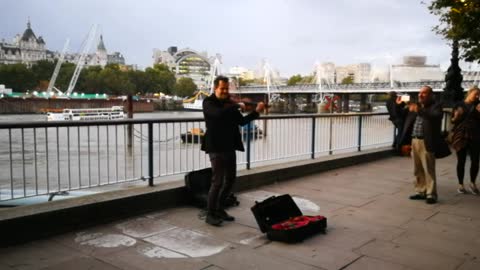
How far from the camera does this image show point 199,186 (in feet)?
20.5

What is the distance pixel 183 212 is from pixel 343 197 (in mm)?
2747

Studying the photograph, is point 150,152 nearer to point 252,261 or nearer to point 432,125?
point 252,261

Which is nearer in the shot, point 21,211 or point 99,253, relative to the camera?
point 99,253

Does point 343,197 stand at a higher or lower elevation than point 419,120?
lower

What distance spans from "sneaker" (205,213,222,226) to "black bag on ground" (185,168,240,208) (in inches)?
29.8

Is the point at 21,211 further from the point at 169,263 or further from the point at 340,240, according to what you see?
the point at 340,240

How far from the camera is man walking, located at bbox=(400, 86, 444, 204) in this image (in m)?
6.48

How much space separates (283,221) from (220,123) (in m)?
1.41

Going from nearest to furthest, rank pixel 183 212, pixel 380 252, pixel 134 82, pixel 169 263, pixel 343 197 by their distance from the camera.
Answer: pixel 169 263, pixel 380 252, pixel 183 212, pixel 343 197, pixel 134 82

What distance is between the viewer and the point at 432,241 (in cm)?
488

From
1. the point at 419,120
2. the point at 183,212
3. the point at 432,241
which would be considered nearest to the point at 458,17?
the point at 419,120

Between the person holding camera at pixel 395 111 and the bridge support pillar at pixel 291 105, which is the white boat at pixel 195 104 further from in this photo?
the person holding camera at pixel 395 111

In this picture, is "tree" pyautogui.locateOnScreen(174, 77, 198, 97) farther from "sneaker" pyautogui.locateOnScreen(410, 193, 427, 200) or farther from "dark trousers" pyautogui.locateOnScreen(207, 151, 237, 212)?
"dark trousers" pyautogui.locateOnScreen(207, 151, 237, 212)

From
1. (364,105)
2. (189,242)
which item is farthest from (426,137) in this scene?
(364,105)
